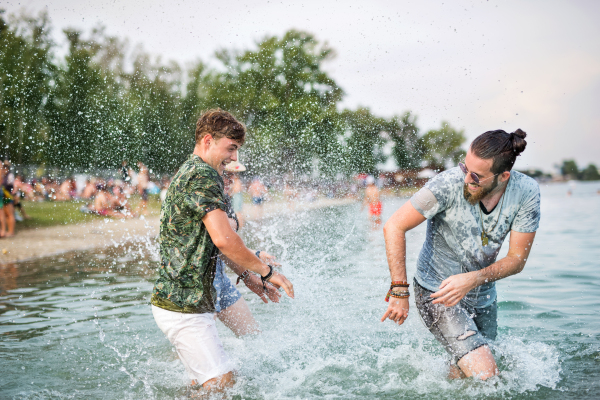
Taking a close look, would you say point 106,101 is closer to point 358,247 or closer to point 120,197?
point 120,197

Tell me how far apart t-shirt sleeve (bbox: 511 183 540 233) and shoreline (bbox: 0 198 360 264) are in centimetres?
1006

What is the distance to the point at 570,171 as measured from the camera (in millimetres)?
129375

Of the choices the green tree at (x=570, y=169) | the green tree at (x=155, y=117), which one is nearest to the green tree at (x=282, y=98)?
the green tree at (x=155, y=117)

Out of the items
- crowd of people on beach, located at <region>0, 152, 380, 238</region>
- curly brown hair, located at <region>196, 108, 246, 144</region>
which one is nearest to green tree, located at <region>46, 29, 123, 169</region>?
crowd of people on beach, located at <region>0, 152, 380, 238</region>

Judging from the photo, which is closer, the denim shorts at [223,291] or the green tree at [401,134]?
the denim shorts at [223,291]

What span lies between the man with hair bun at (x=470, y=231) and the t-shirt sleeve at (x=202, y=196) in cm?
118

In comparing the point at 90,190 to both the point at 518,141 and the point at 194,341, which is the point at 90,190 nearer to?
the point at 194,341

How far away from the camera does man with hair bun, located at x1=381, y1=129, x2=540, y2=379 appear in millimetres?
3080

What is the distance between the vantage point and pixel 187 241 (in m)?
2.98

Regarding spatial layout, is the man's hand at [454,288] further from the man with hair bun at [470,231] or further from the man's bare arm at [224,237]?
the man's bare arm at [224,237]

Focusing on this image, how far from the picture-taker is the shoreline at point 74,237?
36.5 feet

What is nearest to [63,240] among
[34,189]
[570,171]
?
[34,189]

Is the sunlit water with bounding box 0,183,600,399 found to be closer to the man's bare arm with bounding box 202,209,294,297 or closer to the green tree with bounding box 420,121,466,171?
the man's bare arm with bounding box 202,209,294,297

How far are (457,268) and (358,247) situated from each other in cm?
761
